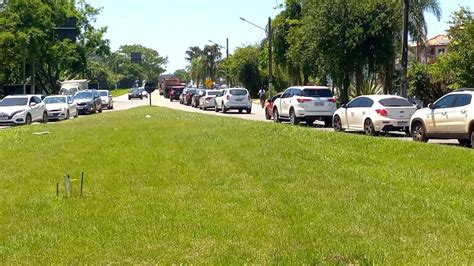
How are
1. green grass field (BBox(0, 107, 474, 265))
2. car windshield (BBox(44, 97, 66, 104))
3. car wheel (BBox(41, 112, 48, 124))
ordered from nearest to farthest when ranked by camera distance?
green grass field (BBox(0, 107, 474, 265)) < car wheel (BBox(41, 112, 48, 124)) < car windshield (BBox(44, 97, 66, 104))

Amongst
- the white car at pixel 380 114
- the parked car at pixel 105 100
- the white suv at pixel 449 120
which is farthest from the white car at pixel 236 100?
the white suv at pixel 449 120

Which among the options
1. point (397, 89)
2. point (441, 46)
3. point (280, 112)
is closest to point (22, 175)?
point (280, 112)

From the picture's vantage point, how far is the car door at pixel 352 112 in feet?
81.9

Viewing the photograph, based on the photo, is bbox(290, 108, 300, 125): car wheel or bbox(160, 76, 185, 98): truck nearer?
bbox(290, 108, 300, 125): car wheel

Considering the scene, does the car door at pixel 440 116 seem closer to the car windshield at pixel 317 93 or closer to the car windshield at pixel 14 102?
the car windshield at pixel 317 93

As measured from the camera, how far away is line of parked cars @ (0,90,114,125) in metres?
33.6

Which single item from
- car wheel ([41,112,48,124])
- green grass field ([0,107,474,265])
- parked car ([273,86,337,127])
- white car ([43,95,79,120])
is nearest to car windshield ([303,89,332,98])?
parked car ([273,86,337,127])

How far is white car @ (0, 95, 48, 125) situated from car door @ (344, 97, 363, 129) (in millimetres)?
16946

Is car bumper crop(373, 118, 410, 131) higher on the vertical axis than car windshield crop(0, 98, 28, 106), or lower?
lower

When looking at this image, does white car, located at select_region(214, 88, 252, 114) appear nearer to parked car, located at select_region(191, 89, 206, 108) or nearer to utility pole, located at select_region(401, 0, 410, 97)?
parked car, located at select_region(191, 89, 206, 108)

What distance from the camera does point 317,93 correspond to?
2953 centimetres

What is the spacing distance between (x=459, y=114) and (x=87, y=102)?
3317 centimetres

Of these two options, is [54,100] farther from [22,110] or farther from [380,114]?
[380,114]

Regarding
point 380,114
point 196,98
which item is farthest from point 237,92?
point 380,114
